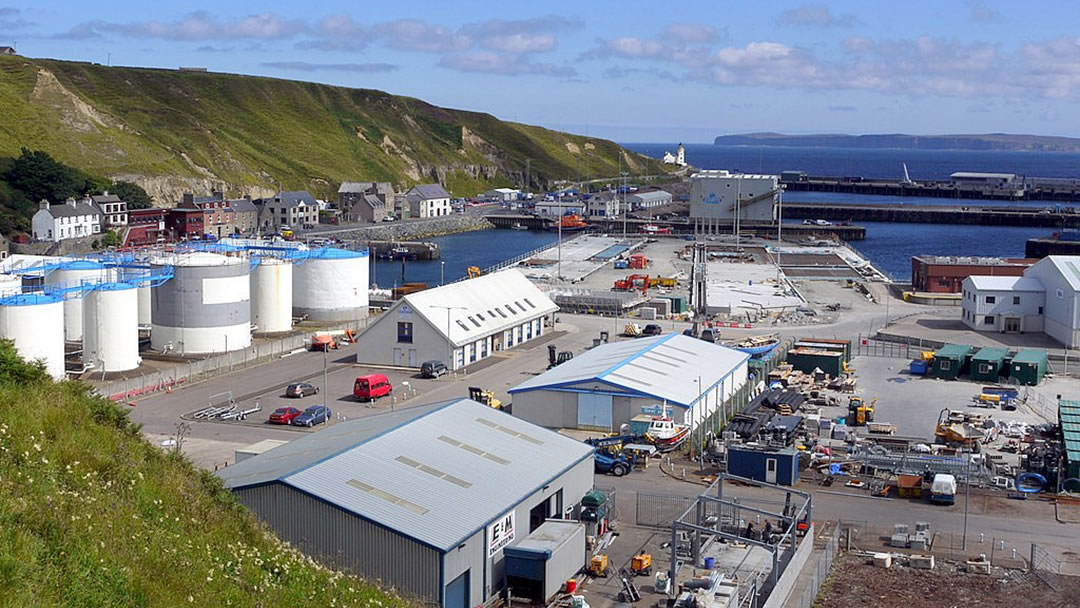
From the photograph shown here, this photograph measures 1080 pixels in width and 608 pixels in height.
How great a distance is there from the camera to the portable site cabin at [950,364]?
28.4 m

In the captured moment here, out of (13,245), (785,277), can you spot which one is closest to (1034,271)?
(785,277)

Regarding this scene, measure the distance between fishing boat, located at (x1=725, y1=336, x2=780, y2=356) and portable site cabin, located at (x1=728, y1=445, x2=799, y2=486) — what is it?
1105 cm

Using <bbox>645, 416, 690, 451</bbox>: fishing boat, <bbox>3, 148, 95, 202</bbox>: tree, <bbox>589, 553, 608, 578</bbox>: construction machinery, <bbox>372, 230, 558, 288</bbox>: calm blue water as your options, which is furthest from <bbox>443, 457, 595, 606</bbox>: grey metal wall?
<bbox>3, 148, 95, 202</bbox>: tree

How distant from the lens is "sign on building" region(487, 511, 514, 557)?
1352cm

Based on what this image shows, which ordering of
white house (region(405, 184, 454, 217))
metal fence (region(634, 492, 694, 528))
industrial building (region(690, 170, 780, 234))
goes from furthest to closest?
white house (region(405, 184, 454, 217)) < industrial building (region(690, 170, 780, 234)) < metal fence (region(634, 492, 694, 528))

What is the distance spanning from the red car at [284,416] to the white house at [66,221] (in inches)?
1442

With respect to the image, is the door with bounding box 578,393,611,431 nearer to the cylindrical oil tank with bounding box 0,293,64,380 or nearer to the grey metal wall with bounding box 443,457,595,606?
the grey metal wall with bounding box 443,457,595,606

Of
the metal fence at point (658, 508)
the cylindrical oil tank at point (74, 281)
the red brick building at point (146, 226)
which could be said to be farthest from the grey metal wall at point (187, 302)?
the red brick building at point (146, 226)

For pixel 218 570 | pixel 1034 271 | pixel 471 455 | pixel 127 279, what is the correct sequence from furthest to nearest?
pixel 1034 271 → pixel 127 279 → pixel 471 455 → pixel 218 570

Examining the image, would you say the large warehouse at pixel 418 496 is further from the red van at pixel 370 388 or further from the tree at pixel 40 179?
the tree at pixel 40 179

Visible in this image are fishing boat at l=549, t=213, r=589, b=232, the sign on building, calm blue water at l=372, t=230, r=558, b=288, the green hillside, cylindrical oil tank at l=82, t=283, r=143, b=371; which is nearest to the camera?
the sign on building

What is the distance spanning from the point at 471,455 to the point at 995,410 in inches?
575

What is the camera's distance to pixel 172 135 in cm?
8525

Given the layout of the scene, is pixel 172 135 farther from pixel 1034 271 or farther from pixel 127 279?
pixel 1034 271
